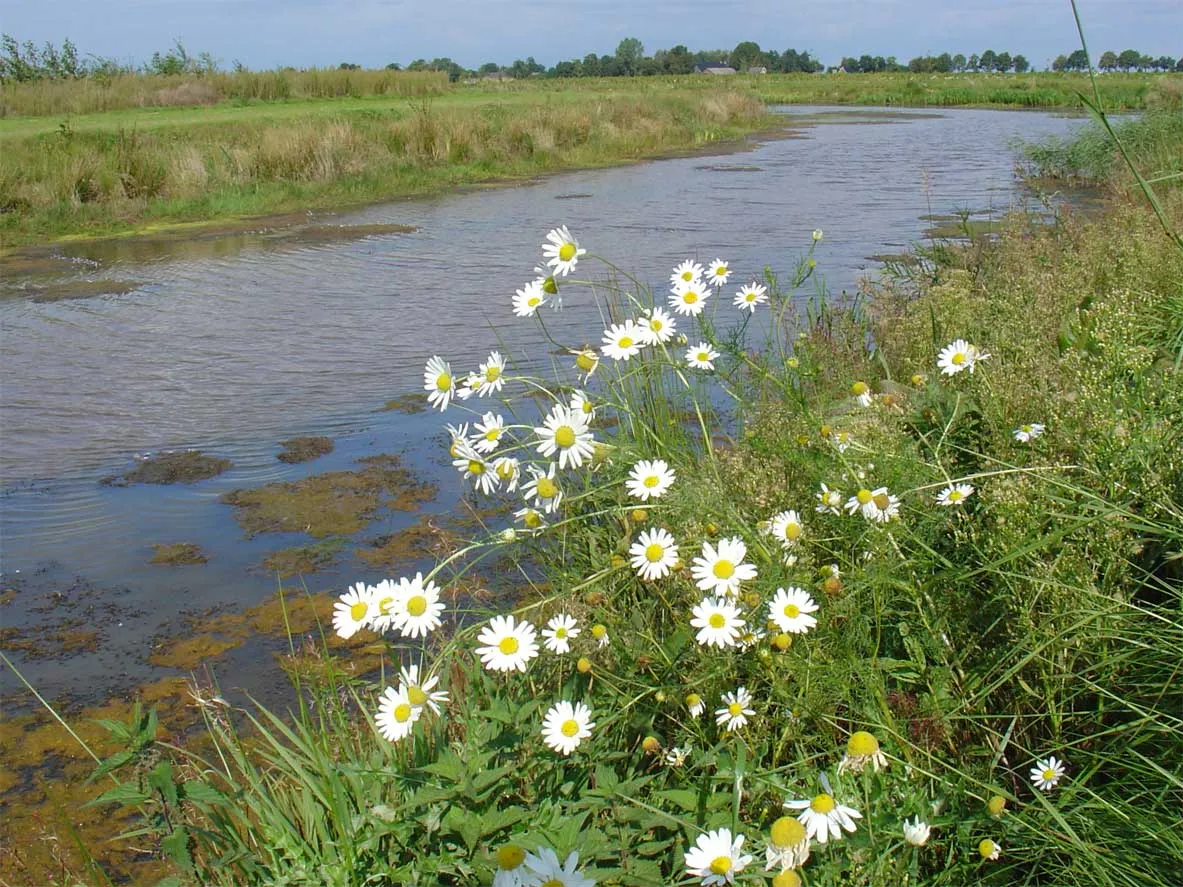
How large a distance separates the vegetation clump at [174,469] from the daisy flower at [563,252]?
3.57 metres

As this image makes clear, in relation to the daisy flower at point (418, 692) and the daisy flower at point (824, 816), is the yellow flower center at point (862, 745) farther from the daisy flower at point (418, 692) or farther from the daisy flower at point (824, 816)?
the daisy flower at point (418, 692)

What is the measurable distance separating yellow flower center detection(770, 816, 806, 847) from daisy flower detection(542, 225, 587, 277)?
136cm

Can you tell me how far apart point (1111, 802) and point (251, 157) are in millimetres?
16486

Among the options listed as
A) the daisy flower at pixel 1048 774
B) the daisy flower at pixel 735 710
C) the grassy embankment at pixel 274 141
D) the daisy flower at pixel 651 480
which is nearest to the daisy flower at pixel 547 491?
the daisy flower at pixel 651 480

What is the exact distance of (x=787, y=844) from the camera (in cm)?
131

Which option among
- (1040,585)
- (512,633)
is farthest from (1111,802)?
(512,633)

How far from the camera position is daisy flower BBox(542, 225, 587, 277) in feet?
7.72

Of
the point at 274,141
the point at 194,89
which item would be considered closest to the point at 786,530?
the point at 274,141

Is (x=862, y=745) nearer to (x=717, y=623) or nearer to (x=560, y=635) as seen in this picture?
(x=717, y=623)

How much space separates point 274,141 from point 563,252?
15.6 metres

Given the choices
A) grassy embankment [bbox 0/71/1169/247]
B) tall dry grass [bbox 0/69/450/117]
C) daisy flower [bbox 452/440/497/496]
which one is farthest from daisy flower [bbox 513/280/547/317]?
tall dry grass [bbox 0/69/450/117]

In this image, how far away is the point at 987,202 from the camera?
1259cm

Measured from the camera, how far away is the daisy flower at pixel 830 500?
2.10 meters

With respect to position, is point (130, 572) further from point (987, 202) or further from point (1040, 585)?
point (987, 202)
